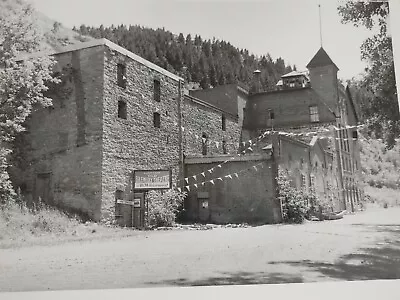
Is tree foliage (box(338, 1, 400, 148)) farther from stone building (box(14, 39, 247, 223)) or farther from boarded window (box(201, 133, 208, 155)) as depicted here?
boarded window (box(201, 133, 208, 155))

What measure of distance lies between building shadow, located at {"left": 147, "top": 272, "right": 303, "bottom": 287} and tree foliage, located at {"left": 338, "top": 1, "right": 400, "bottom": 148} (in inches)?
71.6

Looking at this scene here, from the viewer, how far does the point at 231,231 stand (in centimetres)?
427

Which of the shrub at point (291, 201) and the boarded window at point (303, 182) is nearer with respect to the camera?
the shrub at point (291, 201)

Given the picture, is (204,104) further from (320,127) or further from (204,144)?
(320,127)

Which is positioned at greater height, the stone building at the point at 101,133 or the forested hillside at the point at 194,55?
the forested hillside at the point at 194,55

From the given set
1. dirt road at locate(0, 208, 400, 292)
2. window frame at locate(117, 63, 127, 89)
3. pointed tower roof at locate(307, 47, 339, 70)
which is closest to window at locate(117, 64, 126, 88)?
window frame at locate(117, 63, 127, 89)

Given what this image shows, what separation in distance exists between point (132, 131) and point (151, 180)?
2.58ft

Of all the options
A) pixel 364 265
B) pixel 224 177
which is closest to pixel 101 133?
pixel 224 177

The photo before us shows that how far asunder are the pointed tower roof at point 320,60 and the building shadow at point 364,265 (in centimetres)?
208

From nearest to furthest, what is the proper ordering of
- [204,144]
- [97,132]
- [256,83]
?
Result: 1. [97,132]
2. [256,83]
3. [204,144]

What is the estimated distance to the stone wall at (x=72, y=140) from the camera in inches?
162

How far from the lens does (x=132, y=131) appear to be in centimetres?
508

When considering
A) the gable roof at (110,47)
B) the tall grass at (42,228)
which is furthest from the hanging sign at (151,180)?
the gable roof at (110,47)

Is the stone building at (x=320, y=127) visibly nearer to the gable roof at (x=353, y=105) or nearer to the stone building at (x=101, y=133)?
the gable roof at (x=353, y=105)
